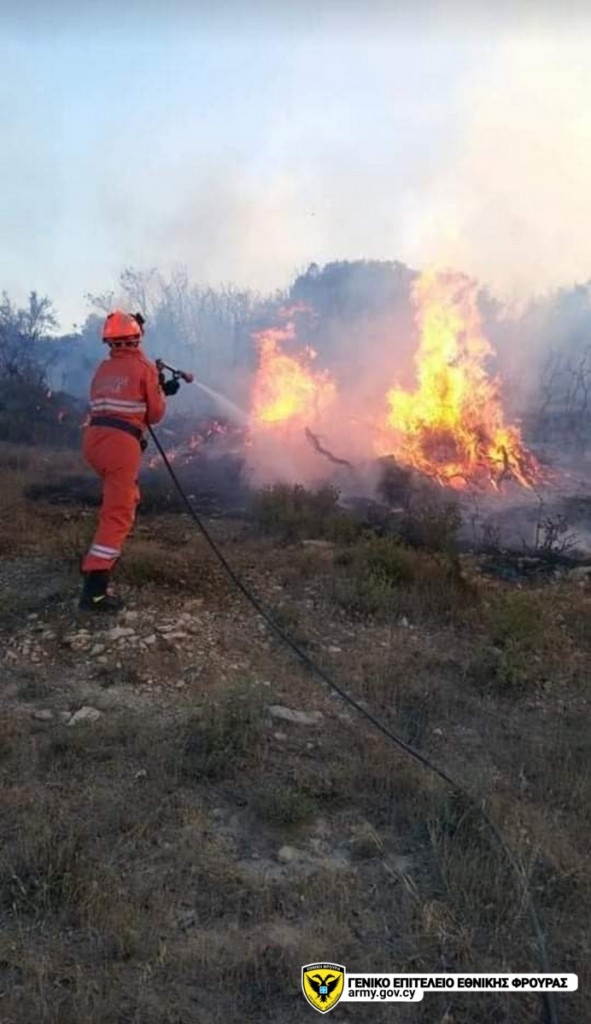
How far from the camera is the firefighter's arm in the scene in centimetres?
522

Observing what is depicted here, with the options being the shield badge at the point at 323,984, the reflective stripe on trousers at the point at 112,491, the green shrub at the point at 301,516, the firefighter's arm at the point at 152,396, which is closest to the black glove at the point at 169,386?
the firefighter's arm at the point at 152,396

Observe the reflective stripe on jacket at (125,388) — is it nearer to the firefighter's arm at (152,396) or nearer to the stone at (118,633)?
the firefighter's arm at (152,396)

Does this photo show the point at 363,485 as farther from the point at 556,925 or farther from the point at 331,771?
the point at 556,925

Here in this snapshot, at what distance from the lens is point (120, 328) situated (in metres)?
5.21

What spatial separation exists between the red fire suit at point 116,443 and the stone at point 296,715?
163 centimetres

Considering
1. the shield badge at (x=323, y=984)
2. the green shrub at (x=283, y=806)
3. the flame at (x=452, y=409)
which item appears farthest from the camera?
the flame at (x=452, y=409)

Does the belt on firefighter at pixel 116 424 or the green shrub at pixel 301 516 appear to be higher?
the belt on firefighter at pixel 116 424

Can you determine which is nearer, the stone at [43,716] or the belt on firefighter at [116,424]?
the stone at [43,716]

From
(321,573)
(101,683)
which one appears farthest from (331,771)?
(321,573)

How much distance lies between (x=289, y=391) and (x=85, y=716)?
868 cm

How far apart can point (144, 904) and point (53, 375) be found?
2739 cm

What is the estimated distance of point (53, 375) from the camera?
28.0 meters

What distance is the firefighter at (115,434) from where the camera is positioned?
16.9ft

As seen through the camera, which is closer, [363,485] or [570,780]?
[570,780]
